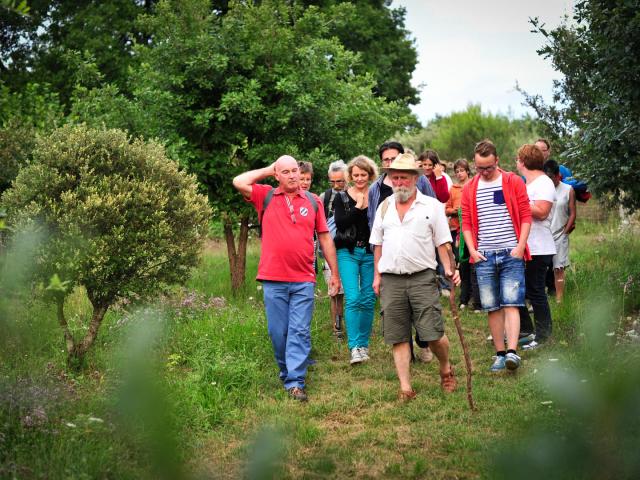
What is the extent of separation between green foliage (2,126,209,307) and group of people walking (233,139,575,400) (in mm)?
865

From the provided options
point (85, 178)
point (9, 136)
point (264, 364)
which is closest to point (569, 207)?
point (264, 364)

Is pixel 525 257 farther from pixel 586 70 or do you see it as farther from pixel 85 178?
pixel 85 178

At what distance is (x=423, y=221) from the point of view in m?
6.42

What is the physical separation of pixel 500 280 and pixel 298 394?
220 cm

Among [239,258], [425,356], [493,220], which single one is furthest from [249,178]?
[239,258]

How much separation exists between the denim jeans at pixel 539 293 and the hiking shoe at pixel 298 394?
274 cm

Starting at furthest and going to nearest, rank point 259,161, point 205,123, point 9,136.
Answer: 1. point 9,136
2. point 259,161
3. point 205,123

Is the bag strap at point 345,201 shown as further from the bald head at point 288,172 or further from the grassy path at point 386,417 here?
the grassy path at point 386,417

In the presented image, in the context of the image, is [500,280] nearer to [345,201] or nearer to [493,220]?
[493,220]

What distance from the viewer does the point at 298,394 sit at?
655 cm

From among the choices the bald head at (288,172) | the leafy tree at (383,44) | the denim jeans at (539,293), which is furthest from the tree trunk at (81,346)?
the leafy tree at (383,44)

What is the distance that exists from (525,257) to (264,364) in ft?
9.02

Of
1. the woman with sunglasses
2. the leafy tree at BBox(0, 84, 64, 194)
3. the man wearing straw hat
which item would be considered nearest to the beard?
the man wearing straw hat

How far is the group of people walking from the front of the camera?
254 inches
